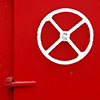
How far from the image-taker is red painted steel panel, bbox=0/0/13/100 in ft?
3.69

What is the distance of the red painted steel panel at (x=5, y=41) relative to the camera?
1.12m

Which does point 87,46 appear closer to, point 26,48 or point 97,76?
point 97,76

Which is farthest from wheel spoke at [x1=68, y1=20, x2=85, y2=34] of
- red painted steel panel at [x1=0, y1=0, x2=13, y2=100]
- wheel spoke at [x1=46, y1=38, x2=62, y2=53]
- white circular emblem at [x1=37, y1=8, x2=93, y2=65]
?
red painted steel panel at [x1=0, y1=0, x2=13, y2=100]

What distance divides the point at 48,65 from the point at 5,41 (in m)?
0.43

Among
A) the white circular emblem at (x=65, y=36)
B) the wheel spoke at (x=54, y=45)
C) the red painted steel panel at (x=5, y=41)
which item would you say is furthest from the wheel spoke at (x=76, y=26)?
the red painted steel panel at (x=5, y=41)

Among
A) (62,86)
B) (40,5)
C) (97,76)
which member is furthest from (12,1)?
(97,76)

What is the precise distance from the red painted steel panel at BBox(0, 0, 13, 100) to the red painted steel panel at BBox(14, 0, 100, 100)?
0.32 feet

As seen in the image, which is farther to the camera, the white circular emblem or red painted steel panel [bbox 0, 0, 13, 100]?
red painted steel panel [bbox 0, 0, 13, 100]

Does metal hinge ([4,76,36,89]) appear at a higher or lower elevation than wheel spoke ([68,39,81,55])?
lower

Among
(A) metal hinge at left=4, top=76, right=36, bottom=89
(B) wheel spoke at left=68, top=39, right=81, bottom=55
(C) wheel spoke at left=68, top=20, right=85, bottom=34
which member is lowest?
(A) metal hinge at left=4, top=76, right=36, bottom=89

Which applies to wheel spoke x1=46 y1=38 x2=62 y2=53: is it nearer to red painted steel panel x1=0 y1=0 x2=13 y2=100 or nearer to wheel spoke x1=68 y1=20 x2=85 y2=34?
wheel spoke x1=68 y1=20 x2=85 y2=34

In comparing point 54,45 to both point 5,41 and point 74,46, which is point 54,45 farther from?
point 5,41

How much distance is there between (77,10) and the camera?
107 cm

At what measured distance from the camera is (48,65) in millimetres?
1104
